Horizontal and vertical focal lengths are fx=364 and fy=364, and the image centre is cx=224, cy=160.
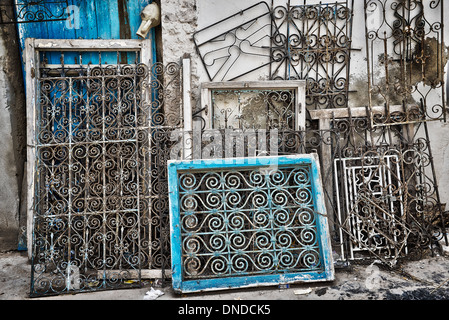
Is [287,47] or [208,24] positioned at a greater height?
[208,24]

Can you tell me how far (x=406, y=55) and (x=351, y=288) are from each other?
2.62 meters

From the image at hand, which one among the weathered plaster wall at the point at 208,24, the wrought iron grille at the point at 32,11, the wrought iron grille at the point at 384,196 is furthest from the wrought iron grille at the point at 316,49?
the wrought iron grille at the point at 32,11

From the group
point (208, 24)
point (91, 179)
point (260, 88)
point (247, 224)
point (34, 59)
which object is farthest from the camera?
point (208, 24)

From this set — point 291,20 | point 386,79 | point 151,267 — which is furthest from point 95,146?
point 386,79

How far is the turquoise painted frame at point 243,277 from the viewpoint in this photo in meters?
3.06

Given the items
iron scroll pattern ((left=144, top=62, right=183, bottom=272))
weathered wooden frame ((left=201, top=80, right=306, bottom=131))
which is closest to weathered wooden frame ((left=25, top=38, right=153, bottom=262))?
iron scroll pattern ((left=144, top=62, right=183, bottom=272))

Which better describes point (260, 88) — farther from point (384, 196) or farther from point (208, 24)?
point (384, 196)

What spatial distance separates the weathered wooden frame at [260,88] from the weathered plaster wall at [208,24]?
0.54 feet

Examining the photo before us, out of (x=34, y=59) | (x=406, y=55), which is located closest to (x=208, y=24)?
(x=34, y=59)

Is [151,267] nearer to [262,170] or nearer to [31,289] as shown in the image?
[31,289]

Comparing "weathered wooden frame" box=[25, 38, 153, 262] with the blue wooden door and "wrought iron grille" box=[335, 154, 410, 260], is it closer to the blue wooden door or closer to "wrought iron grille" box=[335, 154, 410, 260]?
the blue wooden door

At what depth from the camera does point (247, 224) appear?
11.0 feet

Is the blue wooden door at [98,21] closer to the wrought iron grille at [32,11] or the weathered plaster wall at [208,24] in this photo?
the wrought iron grille at [32,11]

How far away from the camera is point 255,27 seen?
4051 mm
